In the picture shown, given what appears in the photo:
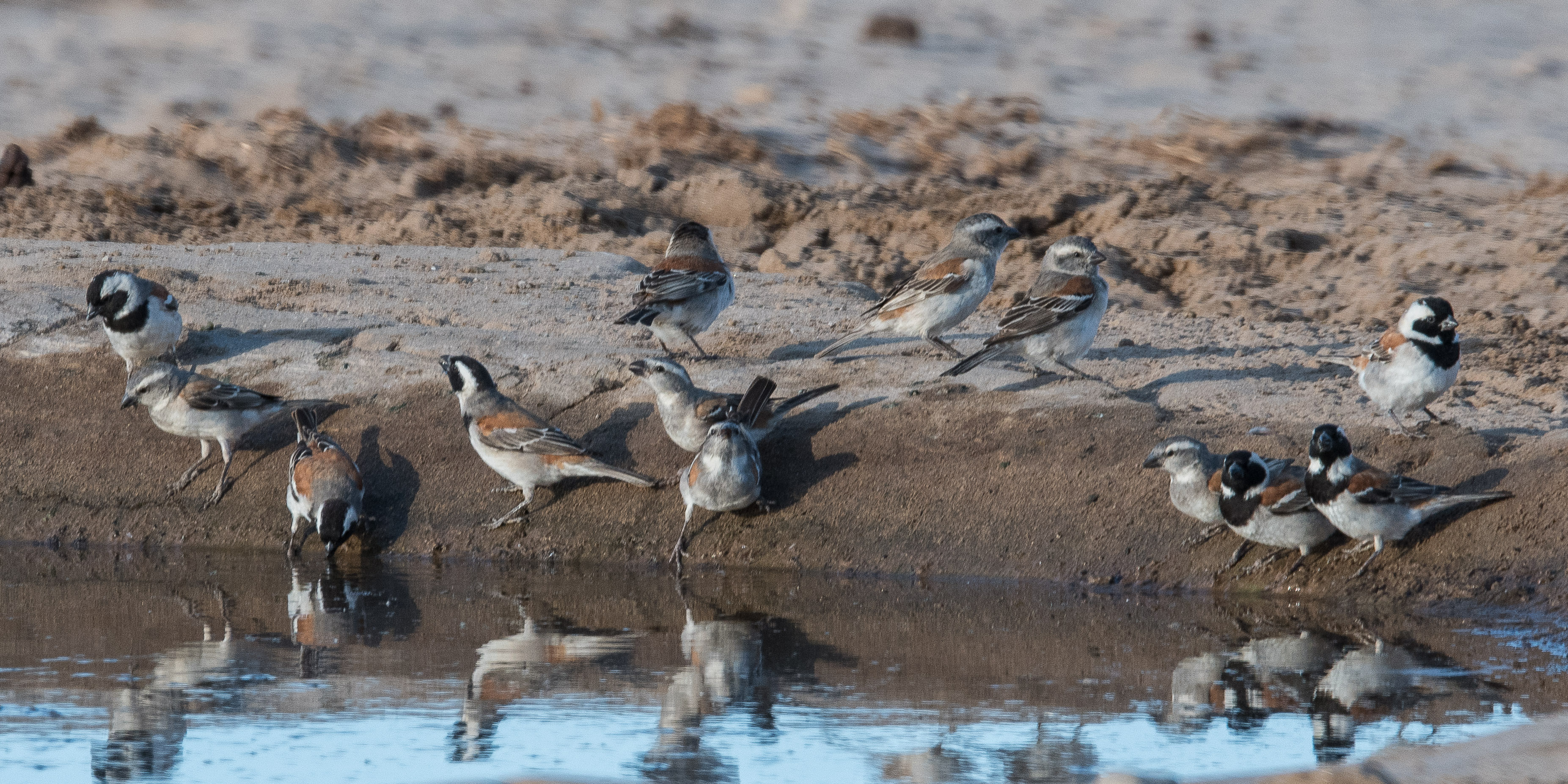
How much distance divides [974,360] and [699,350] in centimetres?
177

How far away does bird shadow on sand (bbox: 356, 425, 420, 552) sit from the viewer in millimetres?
8586

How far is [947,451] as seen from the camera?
8289 millimetres

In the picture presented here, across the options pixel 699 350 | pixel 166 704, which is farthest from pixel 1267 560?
pixel 166 704

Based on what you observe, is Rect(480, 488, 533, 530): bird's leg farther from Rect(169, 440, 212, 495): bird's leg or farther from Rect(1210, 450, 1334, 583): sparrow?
Rect(1210, 450, 1334, 583): sparrow

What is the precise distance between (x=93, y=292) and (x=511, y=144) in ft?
23.3

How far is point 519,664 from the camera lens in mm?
6496

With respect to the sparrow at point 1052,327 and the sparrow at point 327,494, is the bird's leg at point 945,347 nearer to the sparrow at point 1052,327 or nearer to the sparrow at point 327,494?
the sparrow at point 1052,327

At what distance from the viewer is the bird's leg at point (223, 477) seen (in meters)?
8.84

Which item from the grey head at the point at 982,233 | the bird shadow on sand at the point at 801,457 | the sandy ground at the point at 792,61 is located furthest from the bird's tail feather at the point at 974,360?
the sandy ground at the point at 792,61

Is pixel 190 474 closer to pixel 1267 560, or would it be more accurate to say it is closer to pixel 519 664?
pixel 519 664

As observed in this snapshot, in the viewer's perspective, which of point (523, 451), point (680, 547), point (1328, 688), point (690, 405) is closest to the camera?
point (1328, 688)

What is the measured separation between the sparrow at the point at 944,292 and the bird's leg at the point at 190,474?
3.14 m

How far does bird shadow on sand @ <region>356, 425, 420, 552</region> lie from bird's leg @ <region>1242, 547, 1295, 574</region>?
3899 mm

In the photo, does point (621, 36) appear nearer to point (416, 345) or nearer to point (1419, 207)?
point (1419, 207)
